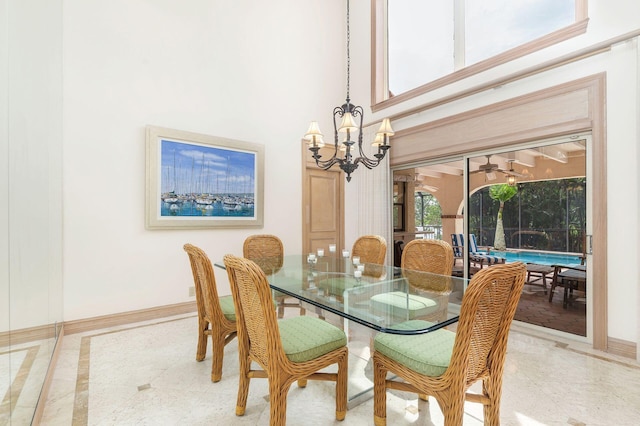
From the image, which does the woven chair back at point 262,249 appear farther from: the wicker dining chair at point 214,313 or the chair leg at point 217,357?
the chair leg at point 217,357

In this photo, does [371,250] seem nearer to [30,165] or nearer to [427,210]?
[427,210]

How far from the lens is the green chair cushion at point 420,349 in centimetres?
150

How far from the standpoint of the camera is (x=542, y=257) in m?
3.37

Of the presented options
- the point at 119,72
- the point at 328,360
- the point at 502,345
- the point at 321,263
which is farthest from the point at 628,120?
the point at 119,72

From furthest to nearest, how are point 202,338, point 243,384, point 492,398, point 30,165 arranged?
point 202,338
point 30,165
point 243,384
point 492,398

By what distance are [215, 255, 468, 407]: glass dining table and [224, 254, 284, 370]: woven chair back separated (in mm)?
339

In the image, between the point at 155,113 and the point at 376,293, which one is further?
the point at 155,113

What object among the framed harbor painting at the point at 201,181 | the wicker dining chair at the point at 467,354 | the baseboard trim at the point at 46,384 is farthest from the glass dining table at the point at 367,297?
the baseboard trim at the point at 46,384

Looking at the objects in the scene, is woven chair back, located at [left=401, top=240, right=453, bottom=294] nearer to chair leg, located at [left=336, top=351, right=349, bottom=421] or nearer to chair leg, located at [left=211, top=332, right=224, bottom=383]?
chair leg, located at [left=336, top=351, right=349, bottom=421]

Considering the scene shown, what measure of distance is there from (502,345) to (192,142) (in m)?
3.72

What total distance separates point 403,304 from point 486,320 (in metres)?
0.49

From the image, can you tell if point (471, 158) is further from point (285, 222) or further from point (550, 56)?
point (285, 222)

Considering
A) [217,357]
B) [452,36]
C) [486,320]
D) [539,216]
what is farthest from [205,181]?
[539,216]

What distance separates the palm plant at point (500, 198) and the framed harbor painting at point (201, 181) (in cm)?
297
